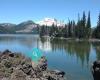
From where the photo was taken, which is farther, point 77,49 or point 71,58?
point 77,49

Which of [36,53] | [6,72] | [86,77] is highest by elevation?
[36,53]

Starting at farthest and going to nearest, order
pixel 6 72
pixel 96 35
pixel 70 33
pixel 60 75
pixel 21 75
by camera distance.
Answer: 1. pixel 70 33
2. pixel 96 35
3. pixel 60 75
4. pixel 6 72
5. pixel 21 75

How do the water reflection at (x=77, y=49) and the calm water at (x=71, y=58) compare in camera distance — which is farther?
the water reflection at (x=77, y=49)

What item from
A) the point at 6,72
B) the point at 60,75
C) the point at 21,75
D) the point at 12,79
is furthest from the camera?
the point at 60,75

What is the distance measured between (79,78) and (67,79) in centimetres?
188

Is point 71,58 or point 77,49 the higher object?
point 71,58

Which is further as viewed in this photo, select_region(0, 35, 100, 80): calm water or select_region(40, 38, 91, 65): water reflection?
select_region(40, 38, 91, 65): water reflection

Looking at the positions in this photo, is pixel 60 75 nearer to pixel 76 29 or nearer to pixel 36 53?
pixel 36 53

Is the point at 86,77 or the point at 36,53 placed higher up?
the point at 36,53

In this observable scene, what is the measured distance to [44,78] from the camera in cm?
2731

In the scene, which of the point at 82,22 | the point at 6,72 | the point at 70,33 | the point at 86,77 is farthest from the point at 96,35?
the point at 6,72

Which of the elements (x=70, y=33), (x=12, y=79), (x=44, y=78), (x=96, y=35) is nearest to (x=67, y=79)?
(x=44, y=78)

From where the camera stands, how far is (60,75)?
108 ft

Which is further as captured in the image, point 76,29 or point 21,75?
point 76,29
